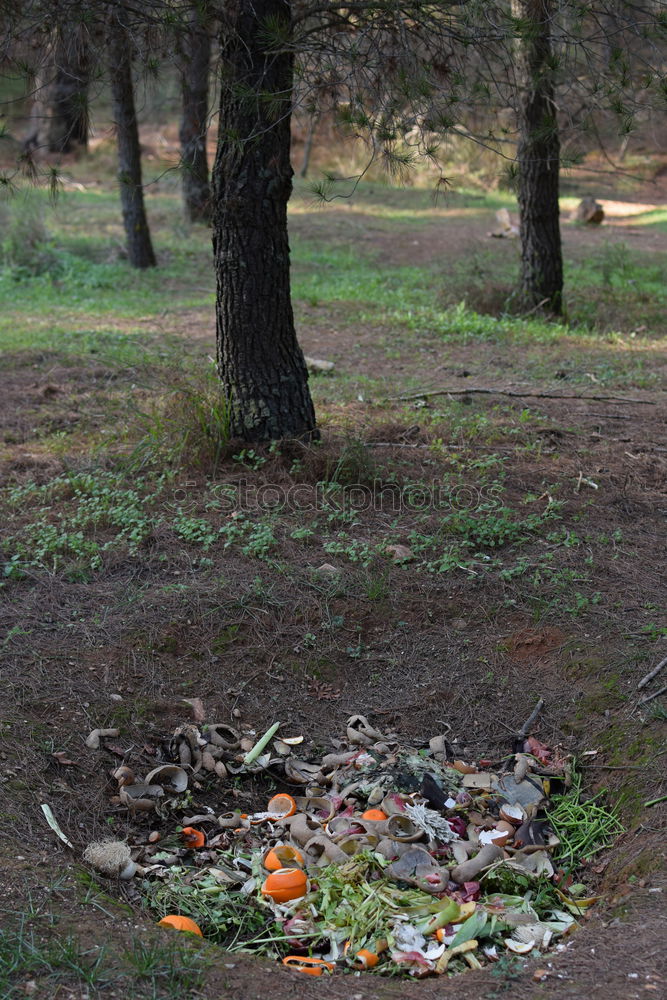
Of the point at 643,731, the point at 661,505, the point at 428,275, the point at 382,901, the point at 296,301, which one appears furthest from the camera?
the point at 428,275

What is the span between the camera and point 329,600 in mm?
4207

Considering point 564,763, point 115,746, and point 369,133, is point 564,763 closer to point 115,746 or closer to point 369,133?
A: point 115,746

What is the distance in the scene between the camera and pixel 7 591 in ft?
14.0

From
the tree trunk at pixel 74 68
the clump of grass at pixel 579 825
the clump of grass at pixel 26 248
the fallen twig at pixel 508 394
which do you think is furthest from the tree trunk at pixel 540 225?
the clump of grass at pixel 579 825

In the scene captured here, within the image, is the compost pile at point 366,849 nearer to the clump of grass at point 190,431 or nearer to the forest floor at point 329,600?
the forest floor at point 329,600

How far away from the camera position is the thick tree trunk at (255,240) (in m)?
4.78

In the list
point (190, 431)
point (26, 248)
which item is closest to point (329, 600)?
point (190, 431)

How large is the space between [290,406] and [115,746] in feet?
8.19

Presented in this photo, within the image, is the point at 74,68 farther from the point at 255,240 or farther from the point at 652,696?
the point at 652,696

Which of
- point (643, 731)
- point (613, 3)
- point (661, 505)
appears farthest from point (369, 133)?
point (643, 731)

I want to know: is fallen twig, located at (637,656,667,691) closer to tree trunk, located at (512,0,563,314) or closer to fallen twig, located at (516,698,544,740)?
fallen twig, located at (516,698,544,740)

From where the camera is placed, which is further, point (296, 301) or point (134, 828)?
point (296, 301)

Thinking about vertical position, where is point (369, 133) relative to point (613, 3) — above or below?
below

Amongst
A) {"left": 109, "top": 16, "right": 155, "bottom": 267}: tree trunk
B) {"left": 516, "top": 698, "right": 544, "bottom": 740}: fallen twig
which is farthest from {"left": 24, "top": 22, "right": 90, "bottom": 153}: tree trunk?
{"left": 109, "top": 16, "right": 155, "bottom": 267}: tree trunk
